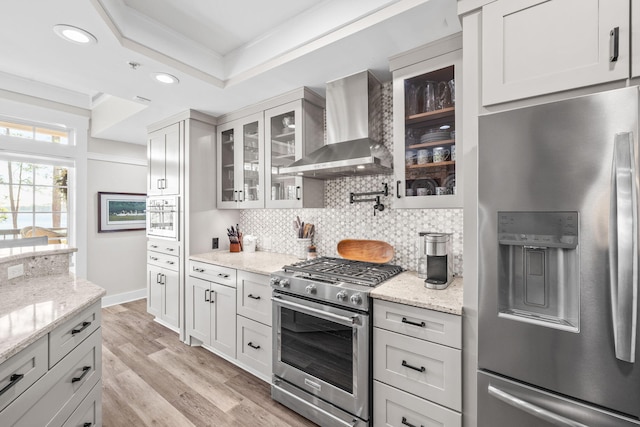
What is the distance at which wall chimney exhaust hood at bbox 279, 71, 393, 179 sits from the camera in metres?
2.14

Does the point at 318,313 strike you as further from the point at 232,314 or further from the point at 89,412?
the point at 89,412

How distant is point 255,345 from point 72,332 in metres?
1.30

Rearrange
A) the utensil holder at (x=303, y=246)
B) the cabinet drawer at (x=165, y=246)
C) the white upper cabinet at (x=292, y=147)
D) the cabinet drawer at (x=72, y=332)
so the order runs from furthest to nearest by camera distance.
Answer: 1. the cabinet drawer at (x=165, y=246)
2. the utensil holder at (x=303, y=246)
3. the white upper cabinet at (x=292, y=147)
4. the cabinet drawer at (x=72, y=332)

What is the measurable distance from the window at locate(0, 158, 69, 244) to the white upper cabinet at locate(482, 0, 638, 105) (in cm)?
486

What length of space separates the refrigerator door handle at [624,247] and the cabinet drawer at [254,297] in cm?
195

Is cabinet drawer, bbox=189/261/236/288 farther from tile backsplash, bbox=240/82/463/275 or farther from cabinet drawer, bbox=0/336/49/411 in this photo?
cabinet drawer, bbox=0/336/49/411

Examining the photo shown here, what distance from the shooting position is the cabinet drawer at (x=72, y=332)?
1.27 m

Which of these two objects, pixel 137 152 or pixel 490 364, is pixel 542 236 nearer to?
pixel 490 364

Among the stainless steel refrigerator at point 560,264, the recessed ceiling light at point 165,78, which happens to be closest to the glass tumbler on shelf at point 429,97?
the stainless steel refrigerator at point 560,264

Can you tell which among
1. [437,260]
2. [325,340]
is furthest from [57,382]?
[437,260]

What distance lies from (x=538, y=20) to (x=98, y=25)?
2.27 m

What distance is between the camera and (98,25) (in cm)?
168

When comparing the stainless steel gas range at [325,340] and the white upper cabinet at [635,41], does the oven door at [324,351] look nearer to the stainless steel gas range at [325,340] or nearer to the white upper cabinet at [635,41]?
the stainless steel gas range at [325,340]

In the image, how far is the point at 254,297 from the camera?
7.88 ft
